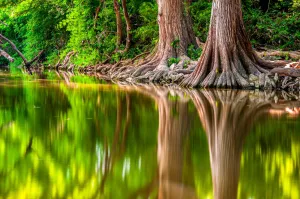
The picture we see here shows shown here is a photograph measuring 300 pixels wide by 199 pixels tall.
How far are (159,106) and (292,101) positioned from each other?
2916 millimetres

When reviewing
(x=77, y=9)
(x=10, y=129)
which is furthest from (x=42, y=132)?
(x=77, y=9)

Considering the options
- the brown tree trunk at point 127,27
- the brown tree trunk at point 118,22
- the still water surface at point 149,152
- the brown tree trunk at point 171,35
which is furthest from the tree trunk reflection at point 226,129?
the brown tree trunk at point 118,22

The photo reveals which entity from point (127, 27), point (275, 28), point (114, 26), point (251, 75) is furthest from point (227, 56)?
point (114, 26)

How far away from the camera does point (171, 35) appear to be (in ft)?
65.1

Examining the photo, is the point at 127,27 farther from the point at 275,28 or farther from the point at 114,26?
the point at 275,28

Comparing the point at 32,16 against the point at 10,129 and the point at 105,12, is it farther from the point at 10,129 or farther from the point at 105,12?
the point at 10,129

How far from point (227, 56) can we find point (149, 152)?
9.74 meters

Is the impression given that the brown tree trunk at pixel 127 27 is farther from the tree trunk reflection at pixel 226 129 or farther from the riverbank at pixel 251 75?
the tree trunk reflection at pixel 226 129

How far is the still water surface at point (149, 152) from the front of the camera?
372 cm

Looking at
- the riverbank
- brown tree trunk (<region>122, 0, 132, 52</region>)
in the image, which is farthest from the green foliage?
brown tree trunk (<region>122, 0, 132, 52</region>)

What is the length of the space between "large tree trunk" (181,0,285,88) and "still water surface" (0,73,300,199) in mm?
5201

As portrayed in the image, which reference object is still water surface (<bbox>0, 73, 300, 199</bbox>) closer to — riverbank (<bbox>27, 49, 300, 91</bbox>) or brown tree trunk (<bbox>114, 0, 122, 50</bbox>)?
riverbank (<bbox>27, 49, 300, 91</bbox>)

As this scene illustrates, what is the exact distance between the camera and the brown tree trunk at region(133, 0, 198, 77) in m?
19.5

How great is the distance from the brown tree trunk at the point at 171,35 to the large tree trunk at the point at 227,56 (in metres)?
4.26
